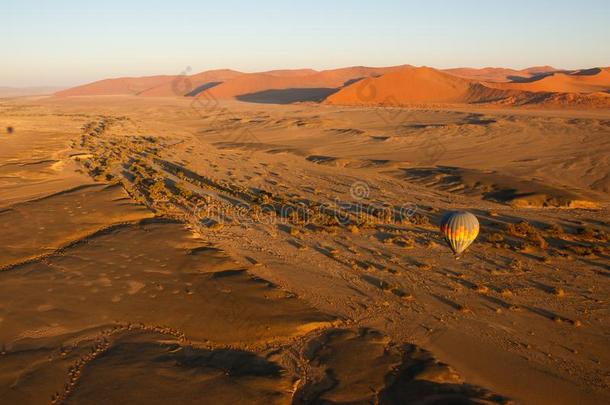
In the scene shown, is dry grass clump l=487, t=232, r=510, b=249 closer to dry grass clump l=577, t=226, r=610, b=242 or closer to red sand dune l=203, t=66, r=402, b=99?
dry grass clump l=577, t=226, r=610, b=242

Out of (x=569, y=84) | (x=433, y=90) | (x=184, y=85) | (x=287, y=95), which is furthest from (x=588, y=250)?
(x=184, y=85)

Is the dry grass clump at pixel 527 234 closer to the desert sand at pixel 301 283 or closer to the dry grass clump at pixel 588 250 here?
the desert sand at pixel 301 283

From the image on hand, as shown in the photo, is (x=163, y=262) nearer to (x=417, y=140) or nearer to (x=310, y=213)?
(x=310, y=213)

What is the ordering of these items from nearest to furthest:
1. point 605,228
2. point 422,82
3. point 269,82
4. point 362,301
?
1. point 362,301
2. point 605,228
3. point 422,82
4. point 269,82

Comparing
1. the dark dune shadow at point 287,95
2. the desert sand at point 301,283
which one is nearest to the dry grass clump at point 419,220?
the desert sand at point 301,283

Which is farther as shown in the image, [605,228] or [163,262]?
[605,228]

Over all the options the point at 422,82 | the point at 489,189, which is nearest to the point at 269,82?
the point at 422,82
